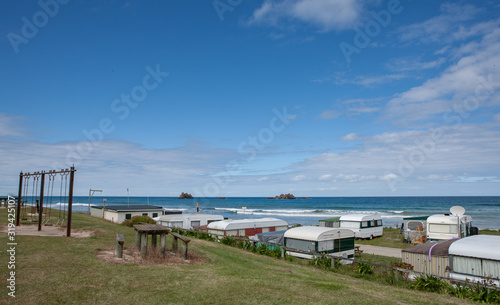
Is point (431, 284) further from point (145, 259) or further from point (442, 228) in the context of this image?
point (442, 228)

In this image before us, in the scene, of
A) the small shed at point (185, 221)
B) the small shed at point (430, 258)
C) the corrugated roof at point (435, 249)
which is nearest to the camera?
A: the small shed at point (430, 258)

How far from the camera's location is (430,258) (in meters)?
13.7

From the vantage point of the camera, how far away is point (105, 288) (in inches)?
330

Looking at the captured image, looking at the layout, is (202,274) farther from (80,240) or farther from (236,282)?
(80,240)

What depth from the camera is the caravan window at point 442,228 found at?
23.6 metres

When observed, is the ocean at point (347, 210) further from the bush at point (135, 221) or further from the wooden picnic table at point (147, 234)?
the wooden picnic table at point (147, 234)

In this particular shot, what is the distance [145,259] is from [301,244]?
942 centimetres

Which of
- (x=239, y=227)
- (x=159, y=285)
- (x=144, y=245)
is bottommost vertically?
(x=239, y=227)

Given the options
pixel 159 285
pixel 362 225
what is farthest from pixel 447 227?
pixel 159 285

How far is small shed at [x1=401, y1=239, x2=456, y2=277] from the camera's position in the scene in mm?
13203

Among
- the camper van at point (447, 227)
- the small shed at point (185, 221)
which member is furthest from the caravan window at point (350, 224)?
the small shed at point (185, 221)

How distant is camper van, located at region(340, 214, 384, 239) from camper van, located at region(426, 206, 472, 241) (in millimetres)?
6677

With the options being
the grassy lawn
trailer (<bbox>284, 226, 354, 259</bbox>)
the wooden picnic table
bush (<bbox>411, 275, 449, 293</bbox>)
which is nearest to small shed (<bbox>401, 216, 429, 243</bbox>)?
trailer (<bbox>284, 226, 354, 259</bbox>)

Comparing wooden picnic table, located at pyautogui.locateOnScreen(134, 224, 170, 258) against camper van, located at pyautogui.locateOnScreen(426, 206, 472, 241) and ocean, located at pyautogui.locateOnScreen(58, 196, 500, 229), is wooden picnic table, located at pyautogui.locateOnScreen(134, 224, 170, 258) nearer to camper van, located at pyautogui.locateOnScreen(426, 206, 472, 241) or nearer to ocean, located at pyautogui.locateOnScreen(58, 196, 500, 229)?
camper van, located at pyautogui.locateOnScreen(426, 206, 472, 241)
